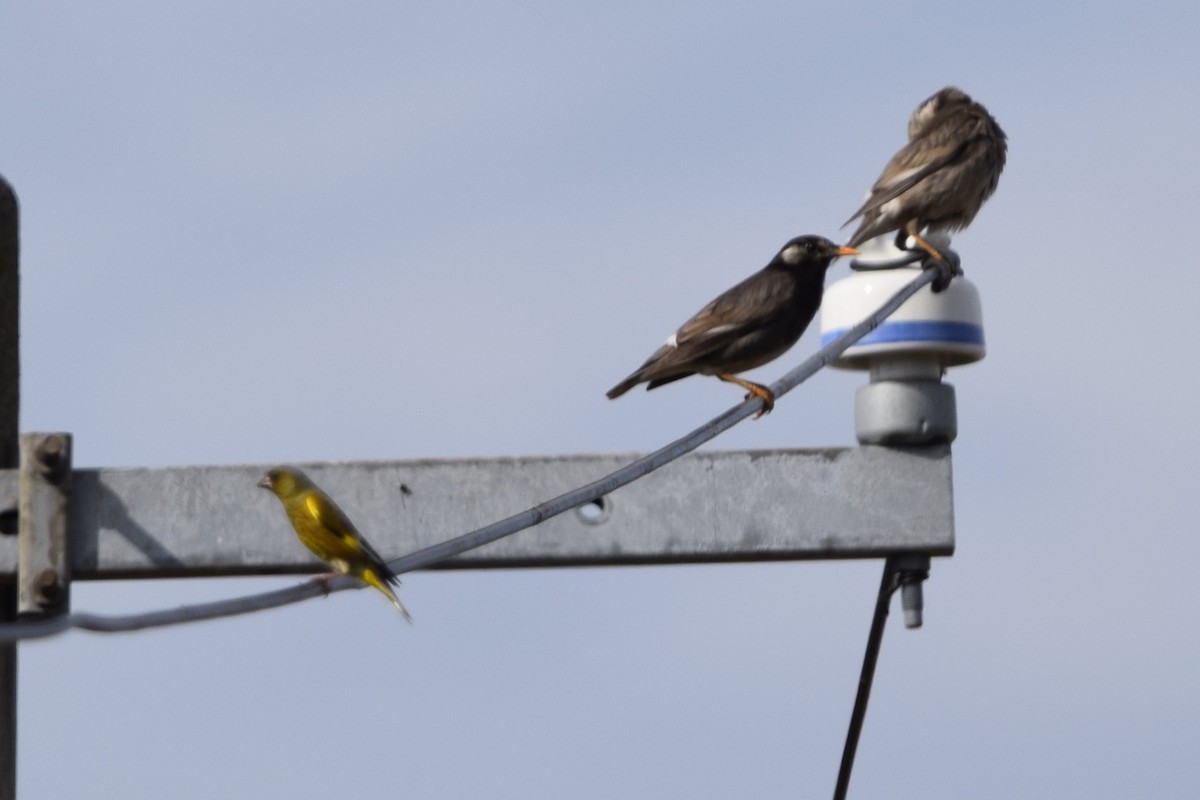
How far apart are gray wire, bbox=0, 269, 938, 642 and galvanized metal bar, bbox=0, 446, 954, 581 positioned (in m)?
0.17

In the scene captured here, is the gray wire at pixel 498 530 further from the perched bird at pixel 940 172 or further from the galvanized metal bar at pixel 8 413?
the perched bird at pixel 940 172

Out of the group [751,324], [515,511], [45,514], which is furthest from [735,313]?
[45,514]

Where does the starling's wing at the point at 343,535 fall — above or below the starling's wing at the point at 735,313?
below

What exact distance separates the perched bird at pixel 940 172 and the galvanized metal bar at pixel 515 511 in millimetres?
3582

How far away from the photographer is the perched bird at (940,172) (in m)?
8.31

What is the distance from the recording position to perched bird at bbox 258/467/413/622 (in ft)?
13.6

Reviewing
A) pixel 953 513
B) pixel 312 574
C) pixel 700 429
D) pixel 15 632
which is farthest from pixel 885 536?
pixel 15 632

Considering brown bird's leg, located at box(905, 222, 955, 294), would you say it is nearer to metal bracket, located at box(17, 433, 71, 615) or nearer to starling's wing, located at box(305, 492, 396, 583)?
starling's wing, located at box(305, 492, 396, 583)

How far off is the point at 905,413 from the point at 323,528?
1.32 metres

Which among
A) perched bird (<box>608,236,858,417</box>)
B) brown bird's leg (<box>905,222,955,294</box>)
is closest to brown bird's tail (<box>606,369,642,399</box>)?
perched bird (<box>608,236,858,417</box>)

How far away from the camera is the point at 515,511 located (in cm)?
441

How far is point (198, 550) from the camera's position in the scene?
4352 millimetres

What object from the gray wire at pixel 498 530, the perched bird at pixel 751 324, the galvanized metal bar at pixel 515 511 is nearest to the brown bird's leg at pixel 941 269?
the gray wire at pixel 498 530

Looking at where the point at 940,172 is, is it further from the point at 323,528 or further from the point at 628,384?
the point at 323,528
